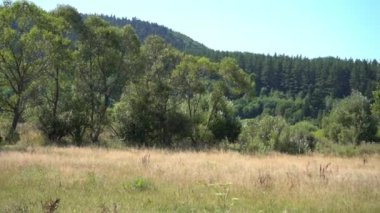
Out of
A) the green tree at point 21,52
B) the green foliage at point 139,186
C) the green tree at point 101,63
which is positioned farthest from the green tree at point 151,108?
the green foliage at point 139,186

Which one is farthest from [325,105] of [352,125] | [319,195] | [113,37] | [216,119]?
[319,195]

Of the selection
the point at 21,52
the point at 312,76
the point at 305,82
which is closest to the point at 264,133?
the point at 21,52

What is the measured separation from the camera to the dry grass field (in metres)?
9.92

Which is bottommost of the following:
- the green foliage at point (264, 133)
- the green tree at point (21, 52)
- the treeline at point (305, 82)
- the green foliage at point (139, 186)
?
the green foliage at point (139, 186)

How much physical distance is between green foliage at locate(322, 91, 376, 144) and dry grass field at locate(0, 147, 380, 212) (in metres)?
50.0

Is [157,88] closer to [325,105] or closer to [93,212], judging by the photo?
[93,212]

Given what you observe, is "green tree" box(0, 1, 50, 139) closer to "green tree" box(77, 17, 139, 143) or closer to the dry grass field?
"green tree" box(77, 17, 139, 143)

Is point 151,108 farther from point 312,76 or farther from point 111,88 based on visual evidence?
point 312,76

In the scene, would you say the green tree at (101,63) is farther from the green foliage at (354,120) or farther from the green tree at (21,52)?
the green foliage at (354,120)

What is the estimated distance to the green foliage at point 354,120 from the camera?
6338 centimetres

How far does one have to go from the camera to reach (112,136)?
34.7 meters

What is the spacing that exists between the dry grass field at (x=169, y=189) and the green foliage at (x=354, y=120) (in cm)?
5001

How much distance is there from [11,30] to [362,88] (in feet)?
406

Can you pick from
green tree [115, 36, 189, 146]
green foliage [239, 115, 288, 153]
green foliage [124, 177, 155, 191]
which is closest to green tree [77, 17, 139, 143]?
green tree [115, 36, 189, 146]
